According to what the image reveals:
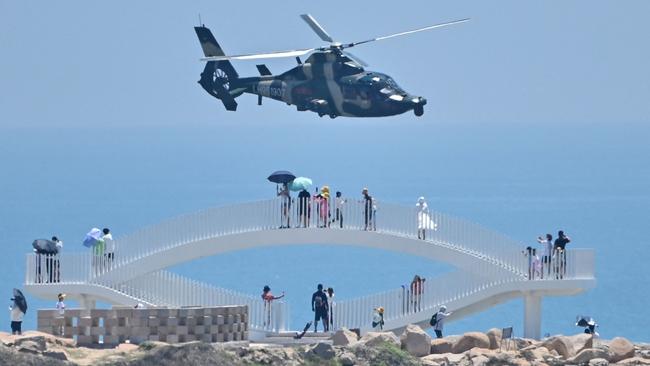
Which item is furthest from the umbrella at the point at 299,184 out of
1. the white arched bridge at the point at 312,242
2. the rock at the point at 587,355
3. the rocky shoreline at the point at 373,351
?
the rock at the point at 587,355

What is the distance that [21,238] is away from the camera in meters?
154

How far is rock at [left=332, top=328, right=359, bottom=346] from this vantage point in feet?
261

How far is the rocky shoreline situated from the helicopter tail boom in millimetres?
13387

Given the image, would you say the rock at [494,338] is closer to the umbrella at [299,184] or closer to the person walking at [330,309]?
the person walking at [330,309]

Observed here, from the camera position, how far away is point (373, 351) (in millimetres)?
78688

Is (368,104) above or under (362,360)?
above

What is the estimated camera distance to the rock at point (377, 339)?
78938 millimetres

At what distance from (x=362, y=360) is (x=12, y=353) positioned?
8.74 m

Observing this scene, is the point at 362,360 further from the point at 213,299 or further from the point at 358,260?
the point at 358,260

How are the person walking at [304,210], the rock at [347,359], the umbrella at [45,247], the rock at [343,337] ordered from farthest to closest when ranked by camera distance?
the person walking at [304,210] → the umbrella at [45,247] → the rock at [343,337] → the rock at [347,359]

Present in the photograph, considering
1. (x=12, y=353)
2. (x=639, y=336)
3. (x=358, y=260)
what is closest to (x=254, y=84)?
(x=12, y=353)

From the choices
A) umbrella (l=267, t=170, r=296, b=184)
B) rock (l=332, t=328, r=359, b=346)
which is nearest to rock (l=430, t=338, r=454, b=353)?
rock (l=332, t=328, r=359, b=346)

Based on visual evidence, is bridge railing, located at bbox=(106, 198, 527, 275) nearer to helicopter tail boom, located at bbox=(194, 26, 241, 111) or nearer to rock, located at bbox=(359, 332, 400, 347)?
rock, located at bbox=(359, 332, 400, 347)

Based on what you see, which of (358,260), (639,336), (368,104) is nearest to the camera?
(368,104)
